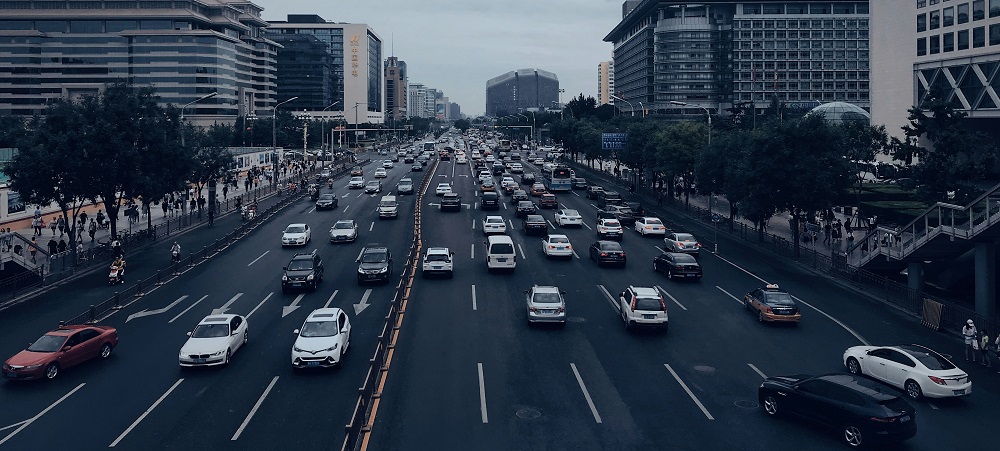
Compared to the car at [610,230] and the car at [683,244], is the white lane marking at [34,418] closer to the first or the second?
the car at [683,244]

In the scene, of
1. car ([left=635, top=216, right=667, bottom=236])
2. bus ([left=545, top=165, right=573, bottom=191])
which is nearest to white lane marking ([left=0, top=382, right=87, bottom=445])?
car ([left=635, top=216, right=667, bottom=236])

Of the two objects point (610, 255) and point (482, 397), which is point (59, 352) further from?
point (610, 255)

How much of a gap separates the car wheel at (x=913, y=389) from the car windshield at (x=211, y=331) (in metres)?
21.2

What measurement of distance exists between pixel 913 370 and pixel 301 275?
2509 cm

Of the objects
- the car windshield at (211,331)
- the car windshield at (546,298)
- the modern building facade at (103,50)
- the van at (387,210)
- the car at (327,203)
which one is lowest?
the car windshield at (211,331)

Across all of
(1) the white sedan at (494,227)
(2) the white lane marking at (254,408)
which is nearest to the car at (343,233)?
(1) the white sedan at (494,227)

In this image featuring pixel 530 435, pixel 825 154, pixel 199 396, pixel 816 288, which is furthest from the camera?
pixel 825 154

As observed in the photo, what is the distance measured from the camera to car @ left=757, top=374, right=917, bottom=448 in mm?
16906

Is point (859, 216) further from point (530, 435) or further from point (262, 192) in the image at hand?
point (262, 192)

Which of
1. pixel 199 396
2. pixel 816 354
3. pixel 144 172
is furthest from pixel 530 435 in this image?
pixel 144 172

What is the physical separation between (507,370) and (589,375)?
8.46 feet

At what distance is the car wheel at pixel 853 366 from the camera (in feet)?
76.1

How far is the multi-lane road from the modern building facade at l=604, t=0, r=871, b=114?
14356 centimetres

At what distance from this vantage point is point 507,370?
2312 centimetres
